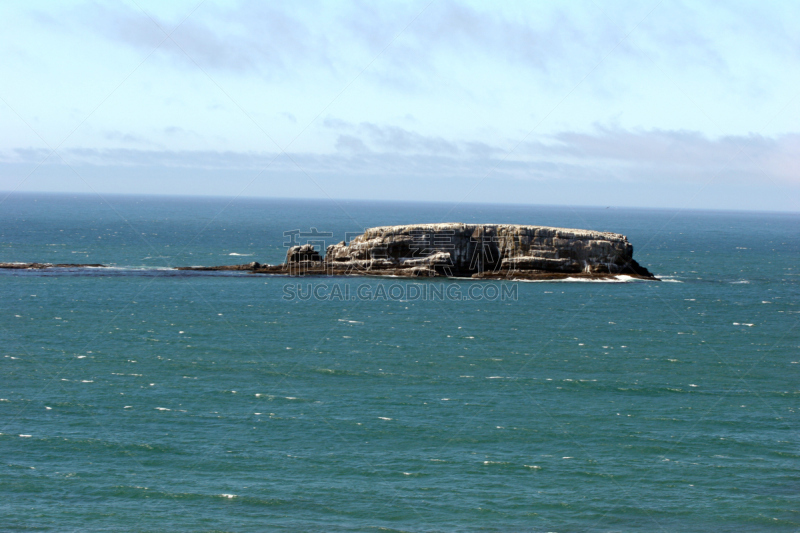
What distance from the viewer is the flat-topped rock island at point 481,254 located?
98.0 m

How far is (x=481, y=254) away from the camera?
326ft

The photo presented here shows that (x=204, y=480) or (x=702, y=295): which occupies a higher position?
(x=702, y=295)

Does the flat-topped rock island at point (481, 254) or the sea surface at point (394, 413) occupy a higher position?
the flat-topped rock island at point (481, 254)

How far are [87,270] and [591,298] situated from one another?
213ft

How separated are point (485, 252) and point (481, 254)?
2.00ft

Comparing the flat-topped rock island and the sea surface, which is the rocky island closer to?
the flat-topped rock island

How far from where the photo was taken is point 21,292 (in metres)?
81.6

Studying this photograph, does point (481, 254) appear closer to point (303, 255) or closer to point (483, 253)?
point (483, 253)

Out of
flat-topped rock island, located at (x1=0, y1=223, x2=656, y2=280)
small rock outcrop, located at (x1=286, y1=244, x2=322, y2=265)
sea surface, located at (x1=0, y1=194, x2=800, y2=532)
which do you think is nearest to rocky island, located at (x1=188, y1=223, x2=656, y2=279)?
flat-topped rock island, located at (x1=0, y1=223, x2=656, y2=280)

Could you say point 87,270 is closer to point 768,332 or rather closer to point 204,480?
point 204,480

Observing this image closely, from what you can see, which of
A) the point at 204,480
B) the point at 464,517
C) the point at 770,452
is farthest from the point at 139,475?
the point at 770,452

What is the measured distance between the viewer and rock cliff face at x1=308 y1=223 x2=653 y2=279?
97.9 metres

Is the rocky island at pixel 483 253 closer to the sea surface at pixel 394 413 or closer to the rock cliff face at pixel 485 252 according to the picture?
the rock cliff face at pixel 485 252

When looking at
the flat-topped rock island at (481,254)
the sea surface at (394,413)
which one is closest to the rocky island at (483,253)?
the flat-topped rock island at (481,254)
